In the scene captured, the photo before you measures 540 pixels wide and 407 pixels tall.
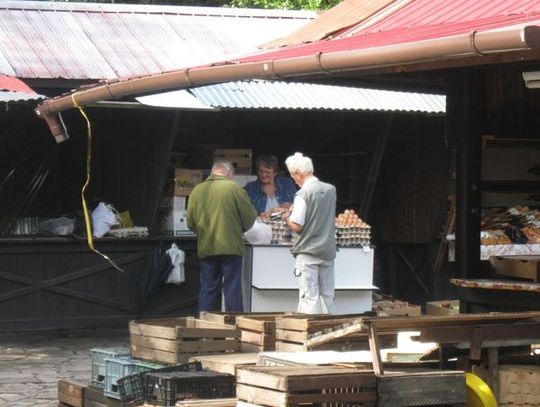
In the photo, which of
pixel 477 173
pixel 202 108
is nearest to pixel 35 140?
pixel 202 108

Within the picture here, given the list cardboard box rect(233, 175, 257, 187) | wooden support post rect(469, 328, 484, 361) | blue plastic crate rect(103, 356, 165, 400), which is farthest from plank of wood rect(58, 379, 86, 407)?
cardboard box rect(233, 175, 257, 187)

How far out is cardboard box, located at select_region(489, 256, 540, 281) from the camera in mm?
8984

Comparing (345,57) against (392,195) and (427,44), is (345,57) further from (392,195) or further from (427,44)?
(392,195)

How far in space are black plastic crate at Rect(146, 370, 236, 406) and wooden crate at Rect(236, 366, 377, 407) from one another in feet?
2.85

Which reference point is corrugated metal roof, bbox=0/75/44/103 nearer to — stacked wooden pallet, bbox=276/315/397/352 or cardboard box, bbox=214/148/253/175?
cardboard box, bbox=214/148/253/175

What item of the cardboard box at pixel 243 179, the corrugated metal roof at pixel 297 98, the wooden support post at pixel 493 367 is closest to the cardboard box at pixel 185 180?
the cardboard box at pixel 243 179

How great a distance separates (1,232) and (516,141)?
20.8 feet

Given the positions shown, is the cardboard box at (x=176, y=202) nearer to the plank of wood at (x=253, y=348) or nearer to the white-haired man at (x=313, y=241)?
the white-haired man at (x=313, y=241)

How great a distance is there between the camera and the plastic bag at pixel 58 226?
45.8ft

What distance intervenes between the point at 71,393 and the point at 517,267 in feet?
11.0

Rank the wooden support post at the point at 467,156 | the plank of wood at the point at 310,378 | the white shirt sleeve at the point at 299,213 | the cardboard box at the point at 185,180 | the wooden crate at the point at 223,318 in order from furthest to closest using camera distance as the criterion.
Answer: the cardboard box at the point at 185,180, the white shirt sleeve at the point at 299,213, the wooden support post at the point at 467,156, the wooden crate at the point at 223,318, the plank of wood at the point at 310,378

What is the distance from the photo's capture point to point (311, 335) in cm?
773

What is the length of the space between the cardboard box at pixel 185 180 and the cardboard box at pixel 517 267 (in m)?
5.45

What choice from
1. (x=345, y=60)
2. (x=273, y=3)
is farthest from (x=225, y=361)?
(x=273, y=3)
